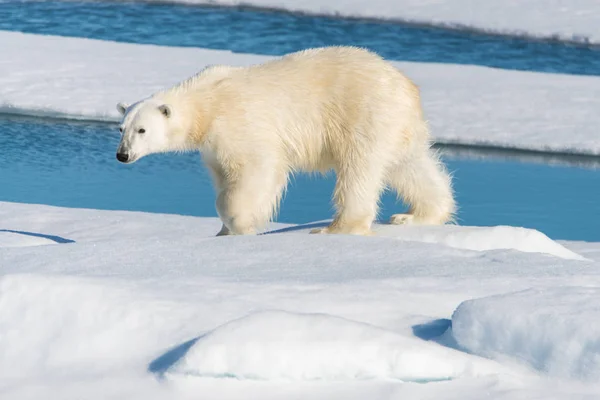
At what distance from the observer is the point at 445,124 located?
24.3ft

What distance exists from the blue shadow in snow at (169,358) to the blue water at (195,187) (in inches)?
137

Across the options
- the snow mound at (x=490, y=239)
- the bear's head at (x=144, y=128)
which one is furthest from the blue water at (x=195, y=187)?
the bear's head at (x=144, y=128)

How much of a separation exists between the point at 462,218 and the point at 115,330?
3.71 metres

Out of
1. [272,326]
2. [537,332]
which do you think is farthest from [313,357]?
[537,332]

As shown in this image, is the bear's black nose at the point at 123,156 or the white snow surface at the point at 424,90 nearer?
the bear's black nose at the point at 123,156

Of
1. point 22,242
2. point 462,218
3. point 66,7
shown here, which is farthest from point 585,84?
point 66,7

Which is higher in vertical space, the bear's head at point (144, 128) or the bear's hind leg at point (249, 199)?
the bear's head at point (144, 128)

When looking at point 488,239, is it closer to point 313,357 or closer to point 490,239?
point 490,239

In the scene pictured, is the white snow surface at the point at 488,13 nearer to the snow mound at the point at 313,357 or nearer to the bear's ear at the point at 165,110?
the bear's ear at the point at 165,110

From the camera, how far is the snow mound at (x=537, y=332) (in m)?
2.27

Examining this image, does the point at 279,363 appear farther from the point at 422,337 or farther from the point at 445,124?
the point at 445,124

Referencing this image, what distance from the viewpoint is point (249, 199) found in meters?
4.02

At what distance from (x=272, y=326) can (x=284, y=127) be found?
1.88 meters

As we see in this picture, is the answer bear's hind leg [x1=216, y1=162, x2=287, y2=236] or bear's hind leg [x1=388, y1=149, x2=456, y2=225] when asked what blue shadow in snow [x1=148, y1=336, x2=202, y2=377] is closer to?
bear's hind leg [x1=216, y1=162, x2=287, y2=236]
